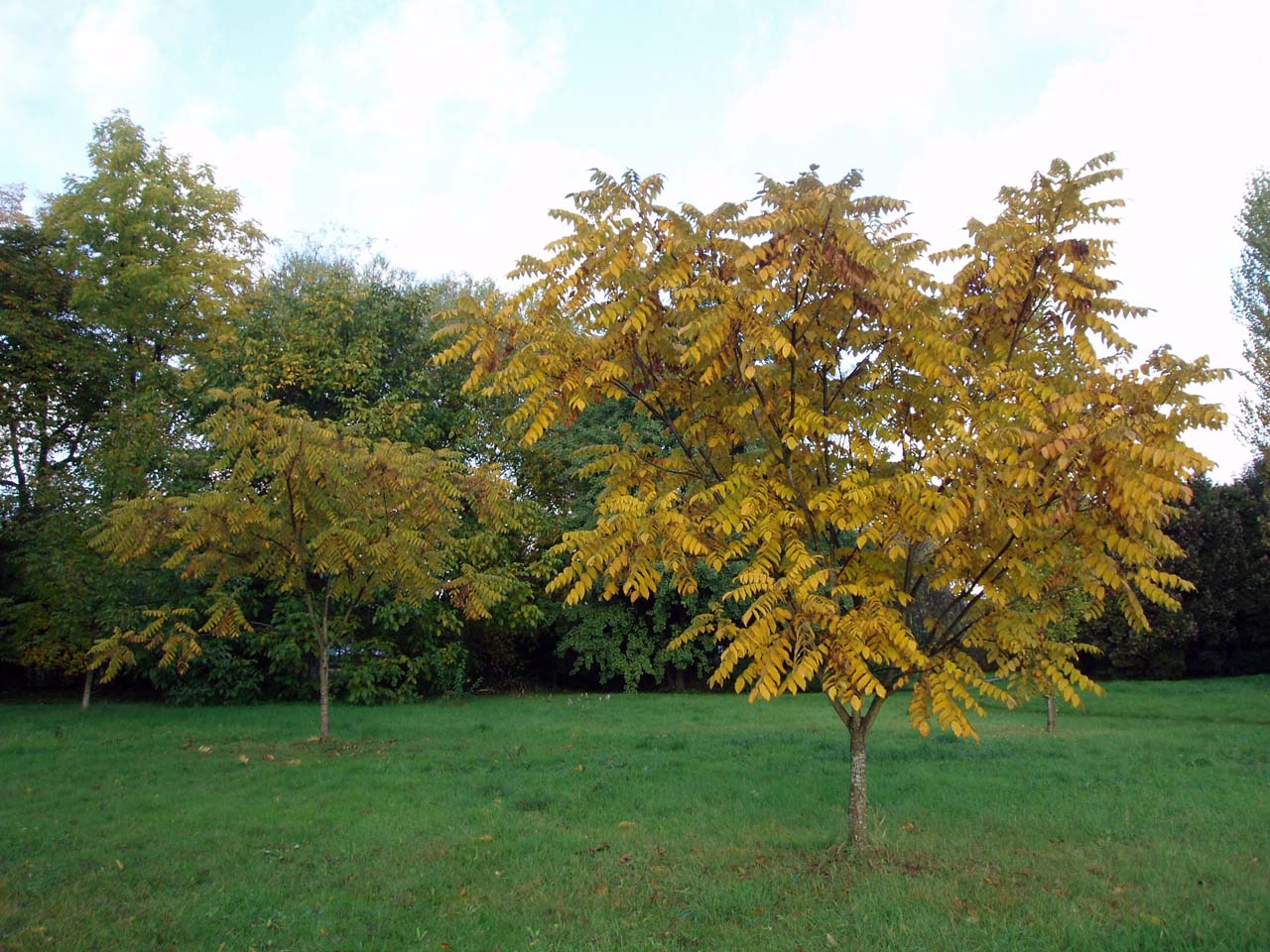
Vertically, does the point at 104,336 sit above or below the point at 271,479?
above

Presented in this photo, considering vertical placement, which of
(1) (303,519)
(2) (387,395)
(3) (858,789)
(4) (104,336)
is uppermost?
(4) (104,336)

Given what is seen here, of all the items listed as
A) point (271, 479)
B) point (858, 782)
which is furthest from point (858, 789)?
point (271, 479)

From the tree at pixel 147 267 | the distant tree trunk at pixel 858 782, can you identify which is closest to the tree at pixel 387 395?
the tree at pixel 147 267

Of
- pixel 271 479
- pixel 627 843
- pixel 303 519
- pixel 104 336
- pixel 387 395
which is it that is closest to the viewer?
pixel 627 843

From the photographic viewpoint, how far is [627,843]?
23.2ft

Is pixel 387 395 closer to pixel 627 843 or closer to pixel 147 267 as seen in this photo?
pixel 147 267

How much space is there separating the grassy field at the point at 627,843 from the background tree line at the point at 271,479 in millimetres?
3509

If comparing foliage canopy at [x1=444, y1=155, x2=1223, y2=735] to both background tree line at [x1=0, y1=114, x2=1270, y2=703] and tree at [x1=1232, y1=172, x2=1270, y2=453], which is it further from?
tree at [x1=1232, y1=172, x2=1270, y2=453]

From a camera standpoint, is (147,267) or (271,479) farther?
(147,267)

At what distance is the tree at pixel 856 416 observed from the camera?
16.5 ft

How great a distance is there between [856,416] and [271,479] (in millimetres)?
11081

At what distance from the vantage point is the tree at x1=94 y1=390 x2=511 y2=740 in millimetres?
11367

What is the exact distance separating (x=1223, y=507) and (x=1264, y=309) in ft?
21.2

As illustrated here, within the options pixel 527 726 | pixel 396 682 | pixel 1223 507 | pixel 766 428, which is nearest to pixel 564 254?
pixel 766 428
